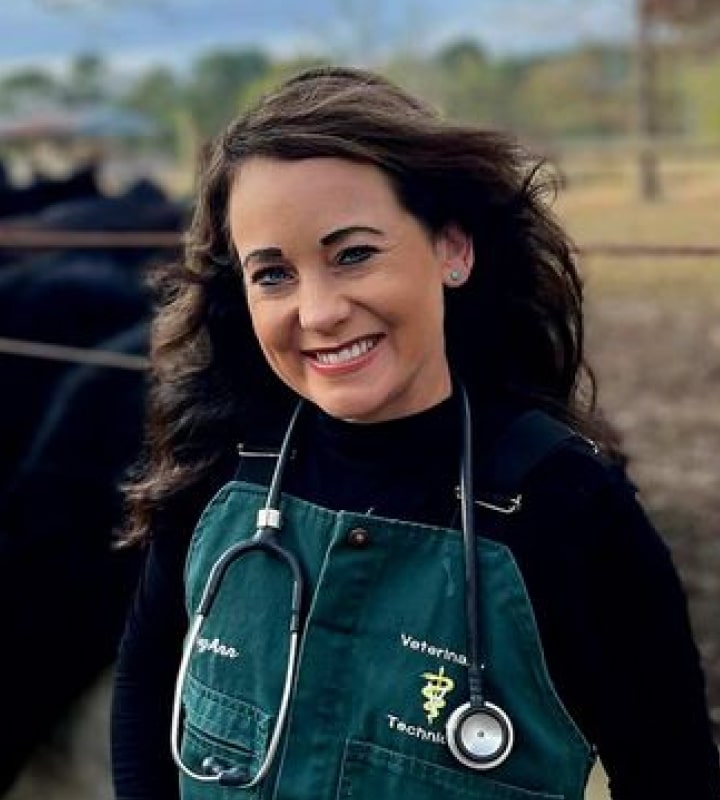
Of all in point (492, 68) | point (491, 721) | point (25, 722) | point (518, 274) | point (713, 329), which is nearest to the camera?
point (491, 721)

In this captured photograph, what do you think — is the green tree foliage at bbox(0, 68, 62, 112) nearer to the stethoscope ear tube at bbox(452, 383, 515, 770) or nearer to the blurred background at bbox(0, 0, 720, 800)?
the blurred background at bbox(0, 0, 720, 800)

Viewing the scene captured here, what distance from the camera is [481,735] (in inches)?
52.9

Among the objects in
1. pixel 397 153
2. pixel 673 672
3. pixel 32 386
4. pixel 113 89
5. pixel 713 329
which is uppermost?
pixel 113 89

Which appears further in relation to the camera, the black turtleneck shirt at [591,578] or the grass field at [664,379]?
the grass field at [664,379]

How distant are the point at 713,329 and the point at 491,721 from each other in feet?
23.0

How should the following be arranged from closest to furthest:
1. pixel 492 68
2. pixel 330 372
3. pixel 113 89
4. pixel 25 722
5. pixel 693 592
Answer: pixel 330 372 < pixel 25 722 < pixel 693 592 < pixel 492 68 < pixel 113 89

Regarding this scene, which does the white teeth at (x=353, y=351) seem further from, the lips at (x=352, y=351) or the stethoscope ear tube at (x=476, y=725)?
the stethoscope ear tube at (x=476, y=725)

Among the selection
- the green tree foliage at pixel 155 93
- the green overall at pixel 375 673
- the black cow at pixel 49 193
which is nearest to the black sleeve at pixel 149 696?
the green overall at pixel 375 673

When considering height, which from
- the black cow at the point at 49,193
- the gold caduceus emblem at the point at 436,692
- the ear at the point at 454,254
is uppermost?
the black cow at the point at 49,193

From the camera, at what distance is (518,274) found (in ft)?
5.33

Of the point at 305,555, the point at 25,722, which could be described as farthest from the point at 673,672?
the point at 25,722

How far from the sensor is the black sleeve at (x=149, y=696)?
66.3 inches

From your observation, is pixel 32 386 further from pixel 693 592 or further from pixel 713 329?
pixel 713 329

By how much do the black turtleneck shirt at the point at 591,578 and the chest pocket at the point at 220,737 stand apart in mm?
218
